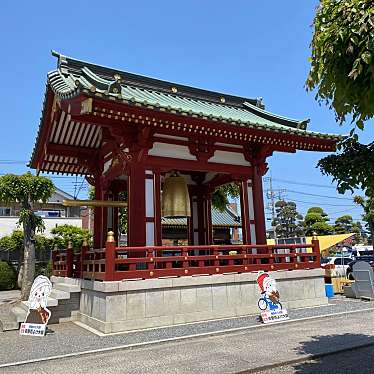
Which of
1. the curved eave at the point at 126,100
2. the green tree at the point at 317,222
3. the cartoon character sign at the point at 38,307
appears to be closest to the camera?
the curved eave at the point at 126,100

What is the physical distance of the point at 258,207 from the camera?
12242 millimetres

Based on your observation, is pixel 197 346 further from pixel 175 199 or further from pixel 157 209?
pixel 175 199

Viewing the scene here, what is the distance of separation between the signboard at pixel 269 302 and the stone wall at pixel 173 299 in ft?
3.39

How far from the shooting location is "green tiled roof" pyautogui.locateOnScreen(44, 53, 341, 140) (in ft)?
30.6

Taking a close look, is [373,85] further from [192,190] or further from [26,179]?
[26,179]

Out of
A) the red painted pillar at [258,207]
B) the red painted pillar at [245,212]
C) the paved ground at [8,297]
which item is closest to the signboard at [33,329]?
the red painted pillar at [245,212]

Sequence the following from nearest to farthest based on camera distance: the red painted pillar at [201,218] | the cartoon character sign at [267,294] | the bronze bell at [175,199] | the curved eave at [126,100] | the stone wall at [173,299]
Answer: the curved eave at [126,100] < the stone wall at [173,299] < the cartoon character sign at [267,294] < the bronze bell at [175,199] < the red painted pillar at [201,218]

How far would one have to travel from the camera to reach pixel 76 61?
1241 centimetres

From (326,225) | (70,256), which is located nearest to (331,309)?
(70,256)

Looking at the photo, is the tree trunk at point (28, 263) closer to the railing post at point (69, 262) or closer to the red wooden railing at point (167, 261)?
the red wooden railing at point (167, 261)

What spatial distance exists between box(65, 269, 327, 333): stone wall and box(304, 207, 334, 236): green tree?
1885 inches

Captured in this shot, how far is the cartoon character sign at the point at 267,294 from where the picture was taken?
961 cm

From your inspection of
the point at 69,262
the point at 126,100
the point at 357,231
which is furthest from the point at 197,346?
the point at 357,231

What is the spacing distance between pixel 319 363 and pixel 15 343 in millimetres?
6307
